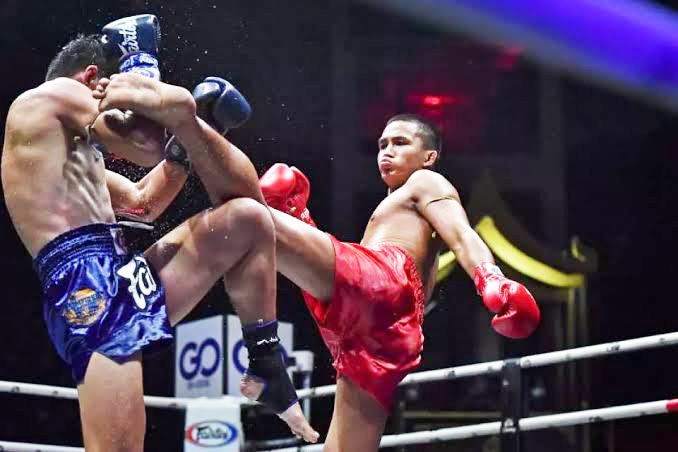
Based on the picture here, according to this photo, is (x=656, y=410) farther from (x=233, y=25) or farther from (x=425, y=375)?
(x=233, y=25)

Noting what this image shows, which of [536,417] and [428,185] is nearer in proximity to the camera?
[428,185]

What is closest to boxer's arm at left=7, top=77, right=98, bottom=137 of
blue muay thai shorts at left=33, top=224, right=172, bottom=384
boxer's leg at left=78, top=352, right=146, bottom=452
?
blue muay thai shorts at left=33, top=224, right=172, bottom=384

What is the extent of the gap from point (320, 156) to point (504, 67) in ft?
3.89

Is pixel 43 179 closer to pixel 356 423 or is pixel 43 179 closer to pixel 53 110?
pixel 53 110

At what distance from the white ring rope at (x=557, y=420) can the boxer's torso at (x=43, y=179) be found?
4.13 feet

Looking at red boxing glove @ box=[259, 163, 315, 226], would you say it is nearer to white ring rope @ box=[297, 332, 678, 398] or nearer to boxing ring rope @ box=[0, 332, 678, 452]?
white ring rope @ box=[297, 332, 678, 398]

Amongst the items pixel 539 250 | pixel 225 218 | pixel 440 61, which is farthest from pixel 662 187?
pixel 225 218

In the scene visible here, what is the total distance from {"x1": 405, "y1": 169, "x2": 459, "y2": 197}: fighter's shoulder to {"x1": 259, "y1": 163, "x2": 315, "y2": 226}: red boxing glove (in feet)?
0.91

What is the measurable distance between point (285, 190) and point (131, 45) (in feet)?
2.18

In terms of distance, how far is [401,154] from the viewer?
3150 mm

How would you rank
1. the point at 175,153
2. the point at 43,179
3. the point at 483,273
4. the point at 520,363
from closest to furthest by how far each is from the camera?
the point at 43,179 → the point at 175,153 → the point at 483,273 → the point at 520,363

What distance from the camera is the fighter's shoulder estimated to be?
2.98 m

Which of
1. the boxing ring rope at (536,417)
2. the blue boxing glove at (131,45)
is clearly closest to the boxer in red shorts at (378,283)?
the boxing ring rope at (536,417)

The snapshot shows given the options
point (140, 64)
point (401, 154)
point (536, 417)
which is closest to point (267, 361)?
point (140, 64)
